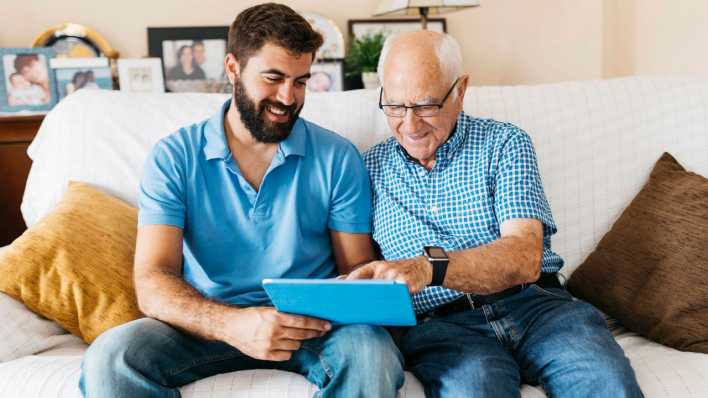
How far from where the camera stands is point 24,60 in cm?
288

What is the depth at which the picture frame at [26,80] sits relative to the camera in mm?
2863

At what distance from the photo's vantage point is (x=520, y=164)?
1615 millimetres

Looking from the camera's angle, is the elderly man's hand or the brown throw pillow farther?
the brown throw pillow

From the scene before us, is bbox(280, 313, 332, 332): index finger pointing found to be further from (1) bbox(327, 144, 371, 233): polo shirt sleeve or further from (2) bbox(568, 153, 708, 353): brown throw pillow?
(2) bbox(568, 153, 708, 353): brown throw pillow

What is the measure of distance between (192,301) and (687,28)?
230 cm

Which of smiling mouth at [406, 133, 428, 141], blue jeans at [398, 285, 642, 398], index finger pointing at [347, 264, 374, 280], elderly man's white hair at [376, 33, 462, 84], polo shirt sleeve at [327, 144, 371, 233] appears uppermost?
elderly man's white hair at [376, 33, 462, 84]

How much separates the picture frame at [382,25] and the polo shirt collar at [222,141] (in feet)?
5.32

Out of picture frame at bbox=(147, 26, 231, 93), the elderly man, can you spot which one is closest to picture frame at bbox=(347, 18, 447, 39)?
picture frame at bbox=(147, 26, 231, 93)

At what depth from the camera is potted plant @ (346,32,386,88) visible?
118 inches

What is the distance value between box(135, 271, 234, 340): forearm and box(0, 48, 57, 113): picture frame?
1.69m

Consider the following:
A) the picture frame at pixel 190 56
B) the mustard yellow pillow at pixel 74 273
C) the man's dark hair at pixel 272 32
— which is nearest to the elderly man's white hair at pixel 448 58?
the man's dark hair at pixel 272 32

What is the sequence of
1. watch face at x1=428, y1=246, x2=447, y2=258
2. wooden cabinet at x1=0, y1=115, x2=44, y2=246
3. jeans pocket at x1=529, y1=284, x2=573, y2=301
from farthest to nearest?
wooden cabinet at x1=0, y1=115, x2=44, y2=246 → jeans pocket at x1=529, y1=284, x2=573, y2=301 → watch face at x1=428, y1=246, x2=447, y2=258

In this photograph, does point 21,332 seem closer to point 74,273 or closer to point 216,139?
point 74,273

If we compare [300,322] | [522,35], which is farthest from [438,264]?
[522,35]
